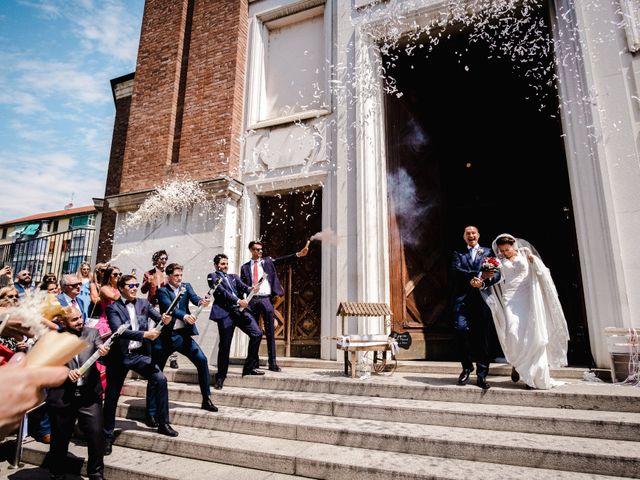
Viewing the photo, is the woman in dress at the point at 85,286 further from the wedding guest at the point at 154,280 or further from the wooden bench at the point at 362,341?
the wooden bench at the point at 362,341

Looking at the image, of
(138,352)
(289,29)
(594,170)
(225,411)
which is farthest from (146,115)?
(594,170)

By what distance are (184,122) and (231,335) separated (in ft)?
20.4

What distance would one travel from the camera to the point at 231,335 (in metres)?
5.93

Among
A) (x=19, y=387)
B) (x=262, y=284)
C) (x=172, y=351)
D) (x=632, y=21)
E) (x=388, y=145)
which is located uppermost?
→ (x=632, y=21)

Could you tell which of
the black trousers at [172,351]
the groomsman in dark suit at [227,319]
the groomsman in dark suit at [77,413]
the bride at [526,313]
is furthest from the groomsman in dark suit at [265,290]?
the bride at [526,313]

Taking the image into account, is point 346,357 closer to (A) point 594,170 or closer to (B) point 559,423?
(B) point 559,423

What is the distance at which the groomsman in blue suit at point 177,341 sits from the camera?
4.90 meters

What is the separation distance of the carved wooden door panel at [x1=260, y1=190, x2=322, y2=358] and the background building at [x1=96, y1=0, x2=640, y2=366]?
1.4 inches

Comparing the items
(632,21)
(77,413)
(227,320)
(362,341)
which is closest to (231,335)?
(227,320)

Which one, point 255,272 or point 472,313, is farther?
point 255,272

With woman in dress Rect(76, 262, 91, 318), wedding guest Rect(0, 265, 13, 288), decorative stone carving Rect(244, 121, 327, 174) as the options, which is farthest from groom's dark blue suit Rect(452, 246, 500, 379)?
wedding guest Rect(0, 265, 13, 288)

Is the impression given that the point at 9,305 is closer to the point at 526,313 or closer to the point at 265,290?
the point at 265,290

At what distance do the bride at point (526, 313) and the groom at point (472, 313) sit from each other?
0.15 metres

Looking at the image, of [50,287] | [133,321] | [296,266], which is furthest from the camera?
[296,266]
